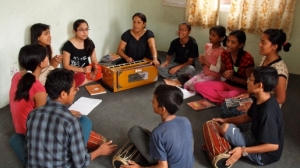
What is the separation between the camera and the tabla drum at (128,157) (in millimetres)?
1838

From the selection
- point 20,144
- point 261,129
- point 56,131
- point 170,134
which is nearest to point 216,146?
point 261,129

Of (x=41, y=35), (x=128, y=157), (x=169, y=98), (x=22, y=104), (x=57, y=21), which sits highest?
(x=57, y=21)

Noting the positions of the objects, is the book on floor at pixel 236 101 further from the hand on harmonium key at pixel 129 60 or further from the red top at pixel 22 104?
the red top at pixel 22 104

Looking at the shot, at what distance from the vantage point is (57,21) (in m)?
2.95

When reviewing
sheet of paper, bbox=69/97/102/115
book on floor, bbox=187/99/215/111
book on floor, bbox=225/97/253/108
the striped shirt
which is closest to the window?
book on floor, bbox=187/99/215/111

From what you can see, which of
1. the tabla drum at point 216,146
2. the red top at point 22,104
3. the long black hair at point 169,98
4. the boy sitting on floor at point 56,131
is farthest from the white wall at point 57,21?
the tabla drum at point 216,146

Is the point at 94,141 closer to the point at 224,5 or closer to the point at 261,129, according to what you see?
the point at 261,129

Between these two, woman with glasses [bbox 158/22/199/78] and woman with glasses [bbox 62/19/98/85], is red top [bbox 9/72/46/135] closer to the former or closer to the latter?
woman with glasses [bbox 62/19/98/85]

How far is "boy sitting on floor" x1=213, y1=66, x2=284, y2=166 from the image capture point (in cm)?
177

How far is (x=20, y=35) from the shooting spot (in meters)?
2.58

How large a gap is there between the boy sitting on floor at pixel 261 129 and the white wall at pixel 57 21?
1.91 m

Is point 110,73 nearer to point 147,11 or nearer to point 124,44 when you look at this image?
point 124,44

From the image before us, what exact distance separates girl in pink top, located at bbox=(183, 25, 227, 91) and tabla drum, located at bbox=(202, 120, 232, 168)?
3.47 feet

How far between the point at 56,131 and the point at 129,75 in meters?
1.64
